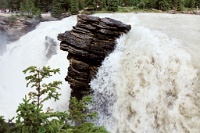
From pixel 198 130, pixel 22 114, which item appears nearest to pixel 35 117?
pixel 22 114

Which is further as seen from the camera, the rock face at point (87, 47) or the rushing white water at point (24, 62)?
the rushing white water at point (24, 62)

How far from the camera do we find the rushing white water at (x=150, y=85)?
13.9 metres

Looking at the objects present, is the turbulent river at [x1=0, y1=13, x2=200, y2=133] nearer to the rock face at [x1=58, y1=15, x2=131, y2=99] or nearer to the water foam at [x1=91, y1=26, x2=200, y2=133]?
the water foam at [x1=91, y1=26, x2=200, y2=133]

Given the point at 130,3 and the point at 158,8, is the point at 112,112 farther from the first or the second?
the point at 130,3

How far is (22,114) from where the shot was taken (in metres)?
6.42

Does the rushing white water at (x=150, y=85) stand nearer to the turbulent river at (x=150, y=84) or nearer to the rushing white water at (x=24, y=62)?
the turbulent river at (x=150, y=84)

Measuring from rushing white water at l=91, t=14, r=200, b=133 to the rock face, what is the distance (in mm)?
536

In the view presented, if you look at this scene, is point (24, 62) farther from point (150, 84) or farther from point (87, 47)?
point (150, 84)

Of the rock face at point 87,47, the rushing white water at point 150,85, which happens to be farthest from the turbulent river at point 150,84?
the rock face at point 87,47

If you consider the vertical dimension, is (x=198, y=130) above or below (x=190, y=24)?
below

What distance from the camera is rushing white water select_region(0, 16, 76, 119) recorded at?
22278 mm

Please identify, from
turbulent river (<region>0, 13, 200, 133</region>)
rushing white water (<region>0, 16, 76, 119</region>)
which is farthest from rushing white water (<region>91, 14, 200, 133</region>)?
rushing white water (<region>0, 16, 76, 119</region>)

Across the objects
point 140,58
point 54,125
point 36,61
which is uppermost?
point 54,125

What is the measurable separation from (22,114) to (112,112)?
10.5 meters
